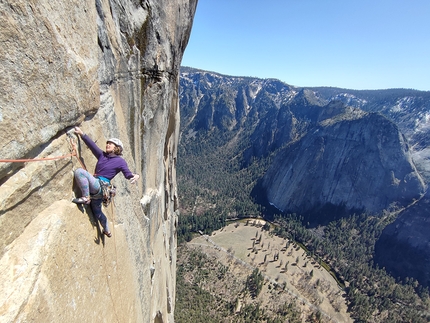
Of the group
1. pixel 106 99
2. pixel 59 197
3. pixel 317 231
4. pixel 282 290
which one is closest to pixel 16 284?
pixel 59 197

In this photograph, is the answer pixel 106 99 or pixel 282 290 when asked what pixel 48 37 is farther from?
pixel 282 290

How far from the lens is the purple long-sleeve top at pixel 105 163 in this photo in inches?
260

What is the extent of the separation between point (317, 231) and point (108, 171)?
95421mm

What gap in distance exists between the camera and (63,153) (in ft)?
19.6

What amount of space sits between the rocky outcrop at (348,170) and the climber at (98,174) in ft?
328

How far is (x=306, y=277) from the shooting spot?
2537 inches

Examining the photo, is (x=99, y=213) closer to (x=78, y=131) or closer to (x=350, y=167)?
A: (x=78, y=131)

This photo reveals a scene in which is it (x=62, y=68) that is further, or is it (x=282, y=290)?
(x=282, y=290)

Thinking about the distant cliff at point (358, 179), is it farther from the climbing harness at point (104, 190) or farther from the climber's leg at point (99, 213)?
the climbing harness at point (104, 190)

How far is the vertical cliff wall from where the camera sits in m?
4.48

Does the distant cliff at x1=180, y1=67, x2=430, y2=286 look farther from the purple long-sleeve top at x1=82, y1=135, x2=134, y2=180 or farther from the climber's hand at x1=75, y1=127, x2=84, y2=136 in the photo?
the climber's hand at x1=75, y1=127, x2=84, y2=136

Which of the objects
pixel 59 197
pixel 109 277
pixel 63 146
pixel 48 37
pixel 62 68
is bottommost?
pixel 109 277

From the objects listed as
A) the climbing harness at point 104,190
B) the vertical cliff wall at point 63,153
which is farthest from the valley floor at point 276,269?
the climbing harness at point 104,190

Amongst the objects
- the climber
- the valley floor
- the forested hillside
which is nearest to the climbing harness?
the climber
